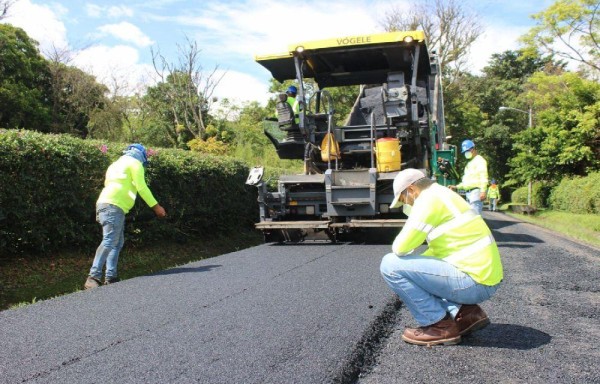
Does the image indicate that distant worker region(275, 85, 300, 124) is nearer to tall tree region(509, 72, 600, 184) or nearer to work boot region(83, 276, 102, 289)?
work boot region(83, 276, 102, 289)

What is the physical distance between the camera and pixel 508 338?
12.0 ft

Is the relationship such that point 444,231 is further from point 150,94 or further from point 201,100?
point 150,94

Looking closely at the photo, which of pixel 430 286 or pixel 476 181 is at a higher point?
pixel 476 181

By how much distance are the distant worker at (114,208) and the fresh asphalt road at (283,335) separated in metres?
0.44

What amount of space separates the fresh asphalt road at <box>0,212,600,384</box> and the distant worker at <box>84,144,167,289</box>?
17.5 inches

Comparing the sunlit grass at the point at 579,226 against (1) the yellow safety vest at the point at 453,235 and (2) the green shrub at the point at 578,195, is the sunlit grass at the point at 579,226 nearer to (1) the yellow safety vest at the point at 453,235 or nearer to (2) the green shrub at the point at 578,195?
(2) the green shrub at the point at 578,195

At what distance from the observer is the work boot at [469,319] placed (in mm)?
3508

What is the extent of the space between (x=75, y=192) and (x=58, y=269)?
3.23 feet

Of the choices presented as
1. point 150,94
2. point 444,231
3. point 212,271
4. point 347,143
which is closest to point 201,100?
point 150,94

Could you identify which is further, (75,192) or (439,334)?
(75,192)

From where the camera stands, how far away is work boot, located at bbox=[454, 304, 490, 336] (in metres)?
3.51

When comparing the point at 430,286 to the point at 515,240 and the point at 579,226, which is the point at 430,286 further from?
the point at 579,226

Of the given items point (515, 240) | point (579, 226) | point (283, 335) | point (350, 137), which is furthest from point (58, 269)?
point (579, 226)

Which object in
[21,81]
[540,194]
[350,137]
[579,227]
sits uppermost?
[21,81]
